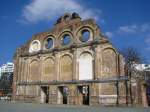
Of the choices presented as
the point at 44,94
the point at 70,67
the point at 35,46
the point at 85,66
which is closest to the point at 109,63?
the point at 85,66

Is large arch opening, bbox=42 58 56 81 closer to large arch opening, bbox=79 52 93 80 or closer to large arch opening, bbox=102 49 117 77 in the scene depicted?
large arch opening, bbox=79 52 93 80

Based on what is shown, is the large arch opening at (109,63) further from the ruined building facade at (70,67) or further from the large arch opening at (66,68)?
the large arch opening at (66,68)

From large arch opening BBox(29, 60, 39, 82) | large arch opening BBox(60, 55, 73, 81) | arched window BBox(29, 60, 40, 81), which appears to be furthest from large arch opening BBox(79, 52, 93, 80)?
large arch opening BBox(29, 60, 39, 82)

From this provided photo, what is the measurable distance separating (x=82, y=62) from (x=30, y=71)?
9505 mm

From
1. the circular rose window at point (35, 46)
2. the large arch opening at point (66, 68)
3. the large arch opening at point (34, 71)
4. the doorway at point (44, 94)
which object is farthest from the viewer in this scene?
the circular rose window at point (35, 46)

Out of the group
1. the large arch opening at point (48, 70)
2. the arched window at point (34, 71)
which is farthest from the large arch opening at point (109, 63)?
the arched window at point (34, 71)

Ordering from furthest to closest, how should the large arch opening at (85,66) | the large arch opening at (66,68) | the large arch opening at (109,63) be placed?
1. the large arch opening at (66,68)
2. the large arch opening at (85,66)
3. the large arch opening at (109,63)

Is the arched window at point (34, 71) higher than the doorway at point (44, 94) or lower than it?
higher

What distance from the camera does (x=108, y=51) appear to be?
26562 millimetres

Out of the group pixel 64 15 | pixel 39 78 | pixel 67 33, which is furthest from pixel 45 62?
pixel 64 15

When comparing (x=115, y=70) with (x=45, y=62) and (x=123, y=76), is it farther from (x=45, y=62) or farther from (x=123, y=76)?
(x=45, y=62)

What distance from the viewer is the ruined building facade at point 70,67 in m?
25.8

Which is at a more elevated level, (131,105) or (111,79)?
(111,79)

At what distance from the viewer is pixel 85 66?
28.0 m
